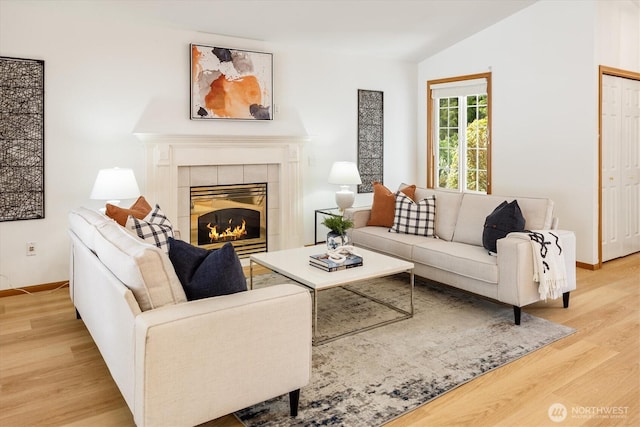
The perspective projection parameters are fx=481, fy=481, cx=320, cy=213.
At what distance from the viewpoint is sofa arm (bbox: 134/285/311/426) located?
6.00ft

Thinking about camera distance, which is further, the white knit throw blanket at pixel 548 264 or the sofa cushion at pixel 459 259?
the sofa cushion at pixel 459 259

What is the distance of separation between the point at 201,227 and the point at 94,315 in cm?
256

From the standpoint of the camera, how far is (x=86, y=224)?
9.71ft

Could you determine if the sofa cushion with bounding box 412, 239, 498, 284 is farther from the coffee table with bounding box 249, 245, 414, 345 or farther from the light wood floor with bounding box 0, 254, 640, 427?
the light wood floor with bounding box 0, 254, 640, 427

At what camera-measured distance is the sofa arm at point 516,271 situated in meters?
3.31

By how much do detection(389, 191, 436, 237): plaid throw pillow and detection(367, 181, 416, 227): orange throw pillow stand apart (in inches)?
6.1

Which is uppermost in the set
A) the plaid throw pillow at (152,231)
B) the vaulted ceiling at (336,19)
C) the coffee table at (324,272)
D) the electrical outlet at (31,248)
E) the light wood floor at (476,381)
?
the vaulted ceiling at (336,19)

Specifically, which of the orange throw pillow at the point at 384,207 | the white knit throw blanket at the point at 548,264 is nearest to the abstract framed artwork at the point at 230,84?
the orange throw pillow at the point at 384,207

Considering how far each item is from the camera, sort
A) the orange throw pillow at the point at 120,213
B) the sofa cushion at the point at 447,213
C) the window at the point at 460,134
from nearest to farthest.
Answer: the orange throw pillow at the point at 120,213 → the sofa cushion at the point at 447,213 → the window at the point at 460,134

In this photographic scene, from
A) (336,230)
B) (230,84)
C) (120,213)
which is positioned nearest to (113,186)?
(120,213)

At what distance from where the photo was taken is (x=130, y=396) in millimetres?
1969

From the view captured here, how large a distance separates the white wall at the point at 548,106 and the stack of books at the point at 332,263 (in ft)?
9.23

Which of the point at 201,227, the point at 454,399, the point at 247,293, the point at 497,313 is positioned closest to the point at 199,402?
the point at 247,293

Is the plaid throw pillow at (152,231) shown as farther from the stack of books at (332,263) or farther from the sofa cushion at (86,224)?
the stack of books at (332,263)
